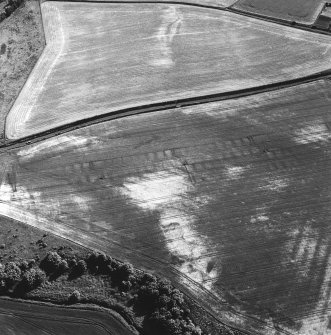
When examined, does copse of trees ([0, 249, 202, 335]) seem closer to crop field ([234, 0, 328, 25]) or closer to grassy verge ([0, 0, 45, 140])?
grassy verge ([0, 0, 45, 140])

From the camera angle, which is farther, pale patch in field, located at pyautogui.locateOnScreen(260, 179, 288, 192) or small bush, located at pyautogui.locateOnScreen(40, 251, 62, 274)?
pale patch in field, located at pyautogui.locateOnScreen(260, 179, 288, 192)

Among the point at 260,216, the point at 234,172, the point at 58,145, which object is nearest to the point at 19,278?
the point at 58,145

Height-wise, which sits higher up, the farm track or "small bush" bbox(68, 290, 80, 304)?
the farm track

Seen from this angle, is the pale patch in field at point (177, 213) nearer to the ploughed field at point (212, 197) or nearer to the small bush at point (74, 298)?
the ploughed field at point (212, 197)

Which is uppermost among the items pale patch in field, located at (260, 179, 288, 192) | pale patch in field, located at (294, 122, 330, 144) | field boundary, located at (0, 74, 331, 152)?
field boundary, located at (0, 74, 331, 152)

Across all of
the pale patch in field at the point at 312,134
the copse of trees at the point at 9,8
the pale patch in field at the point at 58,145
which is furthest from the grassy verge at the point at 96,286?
the copse of trees at the point at 9,8

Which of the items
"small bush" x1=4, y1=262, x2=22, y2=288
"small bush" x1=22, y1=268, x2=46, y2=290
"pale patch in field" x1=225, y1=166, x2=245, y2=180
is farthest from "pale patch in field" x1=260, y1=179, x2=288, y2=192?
"small bush" x1=4, y1=262, x2=22, y2=288
